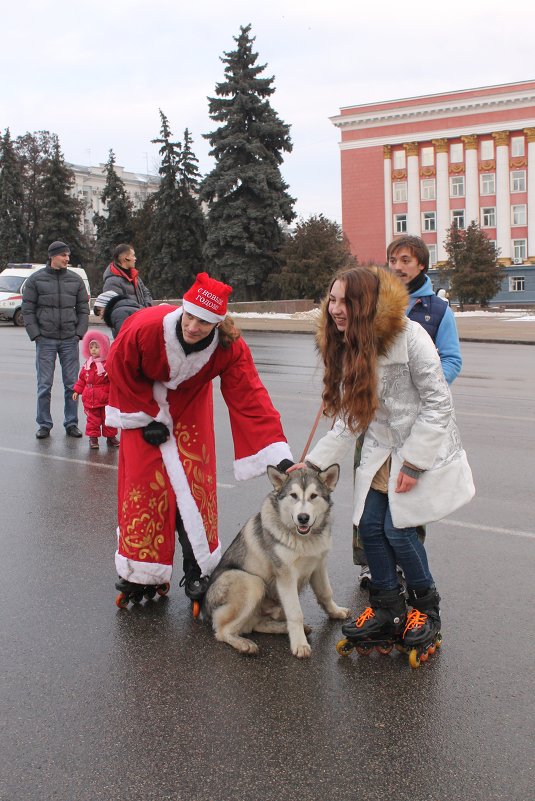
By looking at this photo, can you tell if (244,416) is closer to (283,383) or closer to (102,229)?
(283,383)

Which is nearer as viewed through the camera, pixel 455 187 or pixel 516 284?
pixel 516 284

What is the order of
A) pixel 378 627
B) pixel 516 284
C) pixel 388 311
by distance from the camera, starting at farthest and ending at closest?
pixel 516 284 < pixel 378 627 < pixel 388 311

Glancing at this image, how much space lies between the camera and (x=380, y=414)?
12.7 feet

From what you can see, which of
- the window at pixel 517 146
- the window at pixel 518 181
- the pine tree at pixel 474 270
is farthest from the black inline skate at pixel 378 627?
the window at pixel 517 146

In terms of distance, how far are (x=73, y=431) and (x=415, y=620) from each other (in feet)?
22.4

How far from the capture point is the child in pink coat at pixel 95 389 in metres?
9.17

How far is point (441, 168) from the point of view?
2830 inches

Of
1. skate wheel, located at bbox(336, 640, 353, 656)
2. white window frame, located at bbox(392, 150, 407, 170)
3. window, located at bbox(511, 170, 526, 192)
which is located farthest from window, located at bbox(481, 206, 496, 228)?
skate wheel, located at bbox(336, 640, 353, 656)

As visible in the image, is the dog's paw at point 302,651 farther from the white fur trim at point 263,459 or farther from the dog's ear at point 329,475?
the white fur trim at point 263,459

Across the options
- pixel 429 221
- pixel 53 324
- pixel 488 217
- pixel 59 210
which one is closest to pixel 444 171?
pixel 429 221

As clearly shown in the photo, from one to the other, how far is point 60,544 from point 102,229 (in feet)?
193

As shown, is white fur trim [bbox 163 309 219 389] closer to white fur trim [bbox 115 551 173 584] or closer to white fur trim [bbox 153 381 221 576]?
white fur trim [bbox 153 381 221 576]

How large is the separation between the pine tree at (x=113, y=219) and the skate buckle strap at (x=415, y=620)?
59.3 metres

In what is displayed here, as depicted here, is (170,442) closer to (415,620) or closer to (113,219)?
(415,620)
